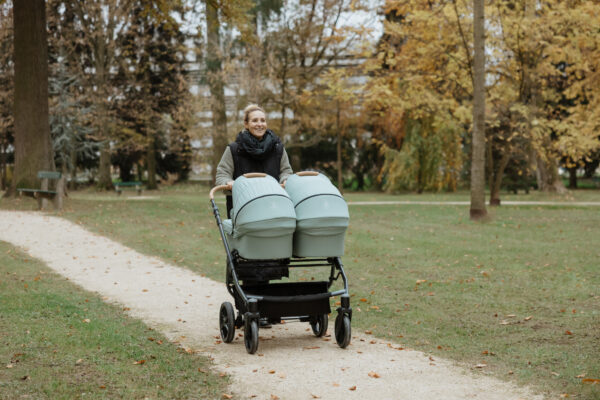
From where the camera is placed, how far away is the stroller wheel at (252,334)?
5621mm

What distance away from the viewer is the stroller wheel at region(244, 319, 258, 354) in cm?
562

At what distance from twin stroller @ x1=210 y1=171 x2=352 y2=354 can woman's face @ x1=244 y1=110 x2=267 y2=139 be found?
60 cm

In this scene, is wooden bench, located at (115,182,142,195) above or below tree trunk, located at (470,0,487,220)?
below

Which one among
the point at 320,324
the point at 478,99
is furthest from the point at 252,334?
the point at 478,99

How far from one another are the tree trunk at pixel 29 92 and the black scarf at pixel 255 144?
1449 centimetres

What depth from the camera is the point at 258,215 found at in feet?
18.0

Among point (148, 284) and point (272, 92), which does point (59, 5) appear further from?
point (148, 284)

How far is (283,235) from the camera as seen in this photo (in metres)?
5.59

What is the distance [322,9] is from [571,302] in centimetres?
2423

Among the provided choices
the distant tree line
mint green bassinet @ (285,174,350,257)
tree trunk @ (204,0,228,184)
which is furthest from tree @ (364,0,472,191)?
mint green bassinet @ (285,174,350,257)

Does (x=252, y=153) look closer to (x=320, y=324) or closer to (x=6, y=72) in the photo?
(x=320, y=324)

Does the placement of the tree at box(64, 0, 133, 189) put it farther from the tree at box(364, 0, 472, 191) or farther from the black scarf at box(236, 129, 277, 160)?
the black scarf at box(236, 129, 277, 160)

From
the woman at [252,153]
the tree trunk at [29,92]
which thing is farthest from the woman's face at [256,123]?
A: the tree trunk at [29,92]

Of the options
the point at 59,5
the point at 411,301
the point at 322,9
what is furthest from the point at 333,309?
the point at 59,5
